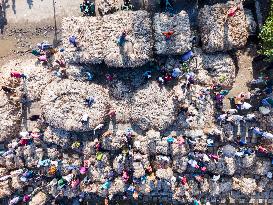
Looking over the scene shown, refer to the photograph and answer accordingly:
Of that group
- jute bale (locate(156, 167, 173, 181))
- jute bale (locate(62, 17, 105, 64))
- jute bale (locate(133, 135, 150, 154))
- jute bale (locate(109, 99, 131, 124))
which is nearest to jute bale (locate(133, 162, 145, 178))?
jute bale (locate(133, 135, 150, 154))

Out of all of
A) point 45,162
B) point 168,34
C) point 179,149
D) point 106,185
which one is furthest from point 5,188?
point 168,34

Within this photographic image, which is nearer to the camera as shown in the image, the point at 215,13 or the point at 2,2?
the point at 215,13

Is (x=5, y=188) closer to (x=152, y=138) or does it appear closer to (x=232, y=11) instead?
(x=152, y=138)

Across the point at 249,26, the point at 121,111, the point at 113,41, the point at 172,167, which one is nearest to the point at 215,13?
the point at 249,26

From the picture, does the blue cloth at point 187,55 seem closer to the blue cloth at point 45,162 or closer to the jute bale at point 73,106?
the jute bale at point 73,106

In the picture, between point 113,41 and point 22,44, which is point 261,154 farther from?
point 22,44

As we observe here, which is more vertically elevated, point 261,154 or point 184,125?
point 184,125
